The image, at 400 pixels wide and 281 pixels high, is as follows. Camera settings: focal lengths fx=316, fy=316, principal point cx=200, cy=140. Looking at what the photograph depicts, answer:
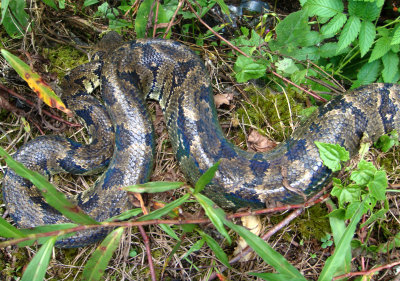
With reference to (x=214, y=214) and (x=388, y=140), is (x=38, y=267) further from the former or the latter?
(x=388, y=140)

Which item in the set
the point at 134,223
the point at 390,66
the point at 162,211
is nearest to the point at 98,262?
the point at 134,223

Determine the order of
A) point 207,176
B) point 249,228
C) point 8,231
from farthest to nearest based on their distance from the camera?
point 249,228 < point 207,176 < point 8,231

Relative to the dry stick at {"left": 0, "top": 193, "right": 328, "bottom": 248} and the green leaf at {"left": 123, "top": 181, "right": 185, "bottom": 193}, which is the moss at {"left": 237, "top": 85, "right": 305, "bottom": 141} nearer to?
the dry stick at {"left": 0, "top": 193, "right": 328, "bottom": 248}

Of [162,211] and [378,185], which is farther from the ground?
[162,211]

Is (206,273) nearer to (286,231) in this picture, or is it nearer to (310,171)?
(286,231)

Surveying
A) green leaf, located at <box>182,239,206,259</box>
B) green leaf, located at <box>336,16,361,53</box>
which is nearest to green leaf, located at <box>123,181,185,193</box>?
green leaf, located at <box>182,239,206,259</box>

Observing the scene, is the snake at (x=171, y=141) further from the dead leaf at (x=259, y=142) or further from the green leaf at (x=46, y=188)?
the green leaf at (x=46, y=188)

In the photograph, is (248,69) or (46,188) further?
(248,69)

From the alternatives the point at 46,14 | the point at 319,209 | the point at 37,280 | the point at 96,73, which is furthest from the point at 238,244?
the point at 46,14
